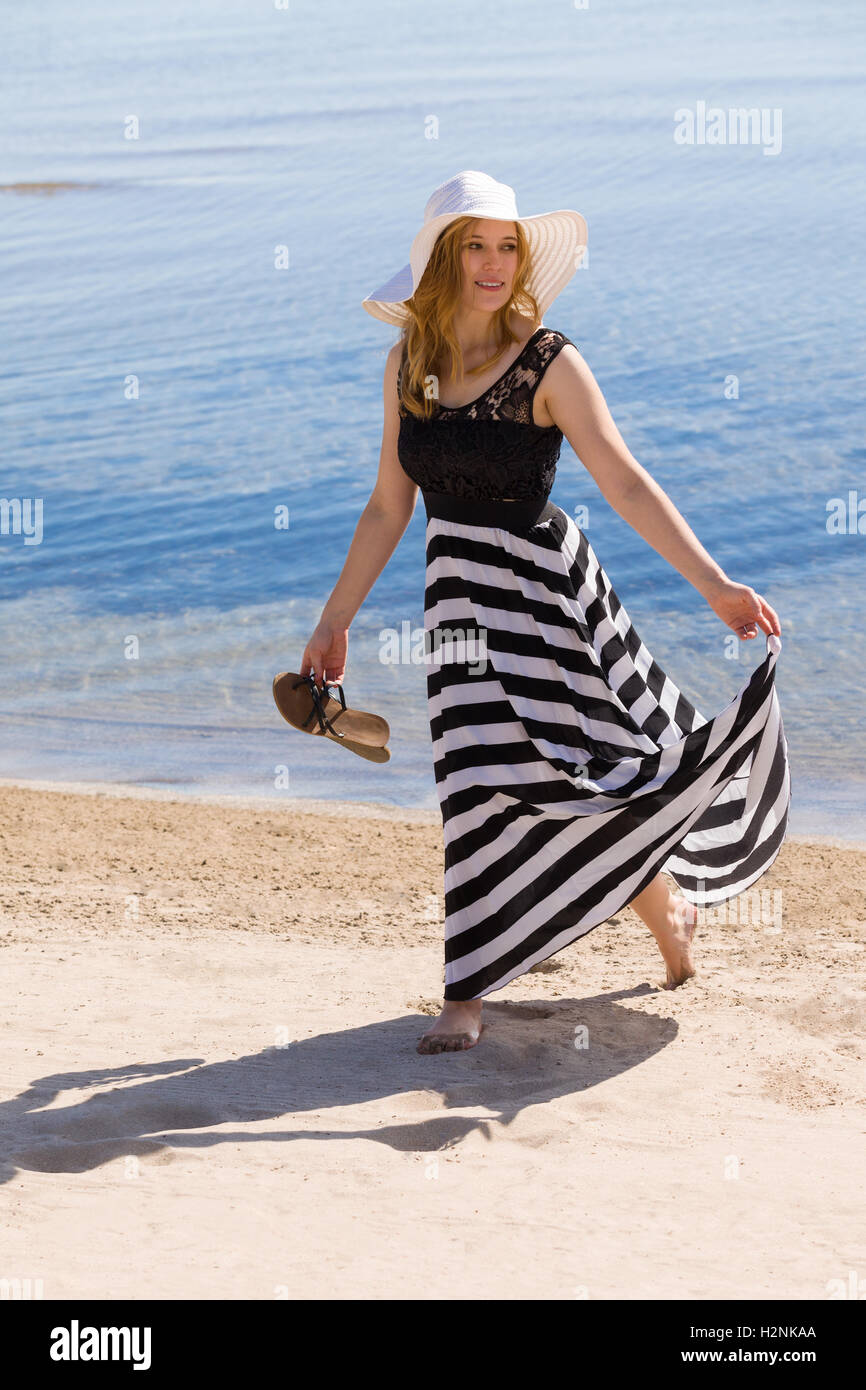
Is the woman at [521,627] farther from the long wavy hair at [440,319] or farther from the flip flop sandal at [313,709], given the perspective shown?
the flip flop sandal at [313,709]

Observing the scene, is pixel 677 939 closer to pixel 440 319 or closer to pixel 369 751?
pixel 369 751

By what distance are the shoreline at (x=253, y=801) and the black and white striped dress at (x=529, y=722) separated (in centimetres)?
230

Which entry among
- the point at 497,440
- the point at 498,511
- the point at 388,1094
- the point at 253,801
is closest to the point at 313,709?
the point at 498,511

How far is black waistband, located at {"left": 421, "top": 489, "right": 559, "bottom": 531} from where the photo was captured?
363 centimetres

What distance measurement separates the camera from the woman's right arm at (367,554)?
12.6 ft

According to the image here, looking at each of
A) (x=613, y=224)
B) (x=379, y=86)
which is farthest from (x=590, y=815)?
(x=379, y=86)

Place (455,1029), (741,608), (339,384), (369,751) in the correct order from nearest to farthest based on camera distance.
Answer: (741,608)
(455,1029)
(369,751)
(339,384)

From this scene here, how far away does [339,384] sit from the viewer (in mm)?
14836

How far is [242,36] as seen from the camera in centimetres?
4906

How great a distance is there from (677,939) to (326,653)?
125 centimetres

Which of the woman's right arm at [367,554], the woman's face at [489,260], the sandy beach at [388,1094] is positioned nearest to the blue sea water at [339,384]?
the sandy beach at [388,1094]
